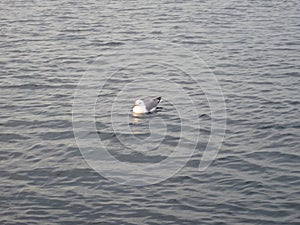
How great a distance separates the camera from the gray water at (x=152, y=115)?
2419cm

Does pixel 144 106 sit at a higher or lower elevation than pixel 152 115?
higher

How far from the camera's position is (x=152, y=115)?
33.5 metres

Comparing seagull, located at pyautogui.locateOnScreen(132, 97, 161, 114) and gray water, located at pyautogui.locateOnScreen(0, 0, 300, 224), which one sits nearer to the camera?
gray water, located at pyautogui.locateOnScreen(0, 0, 300, 224)

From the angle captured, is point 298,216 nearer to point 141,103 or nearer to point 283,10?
point 141,103

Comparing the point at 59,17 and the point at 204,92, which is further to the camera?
the point at 59,17

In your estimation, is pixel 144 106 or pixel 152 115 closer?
pixel 144 106

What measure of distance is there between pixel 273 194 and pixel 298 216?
5.88 feet

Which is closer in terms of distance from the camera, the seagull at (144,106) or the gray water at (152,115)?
the gray water at (152,115)

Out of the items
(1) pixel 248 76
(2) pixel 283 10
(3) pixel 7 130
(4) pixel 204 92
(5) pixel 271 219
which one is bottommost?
(5) pixel 271 219

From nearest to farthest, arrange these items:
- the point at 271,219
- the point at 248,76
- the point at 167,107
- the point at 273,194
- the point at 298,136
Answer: the point at 271,219, the point at 273,194, the point at 298,136, the point at 167,107, the point at 248,76

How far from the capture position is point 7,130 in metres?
31.6

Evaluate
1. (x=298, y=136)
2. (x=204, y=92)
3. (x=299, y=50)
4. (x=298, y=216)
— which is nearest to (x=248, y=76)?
(x=204, y=92)

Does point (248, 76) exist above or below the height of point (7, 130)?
above

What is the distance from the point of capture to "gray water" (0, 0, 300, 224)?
2419 cm
